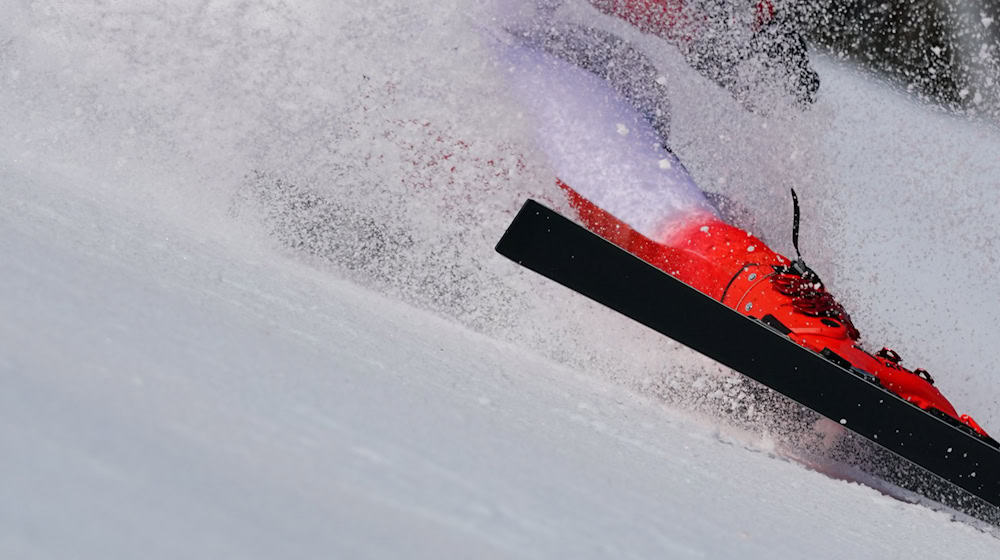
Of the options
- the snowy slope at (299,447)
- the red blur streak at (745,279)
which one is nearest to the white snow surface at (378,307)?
the snowy slope at (299,447)

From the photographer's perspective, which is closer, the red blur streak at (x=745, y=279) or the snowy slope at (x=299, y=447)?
the snowy slope at (x=299, y=447)

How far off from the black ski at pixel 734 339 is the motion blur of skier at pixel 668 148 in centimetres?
3

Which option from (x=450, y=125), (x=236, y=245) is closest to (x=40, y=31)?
(x=236, y=245)

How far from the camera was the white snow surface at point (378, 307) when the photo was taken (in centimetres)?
35

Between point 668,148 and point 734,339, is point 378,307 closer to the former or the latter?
point 734,339

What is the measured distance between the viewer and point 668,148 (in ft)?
4.57

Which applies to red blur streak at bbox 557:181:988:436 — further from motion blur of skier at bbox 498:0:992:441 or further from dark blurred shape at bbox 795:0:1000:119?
dark blurred shape at bbox 795:0:1000:119

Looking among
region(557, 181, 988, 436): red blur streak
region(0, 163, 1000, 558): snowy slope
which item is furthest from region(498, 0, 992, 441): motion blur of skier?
region(0, 163, 1000, 558): snowy slope

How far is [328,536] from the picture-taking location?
32 centimetres

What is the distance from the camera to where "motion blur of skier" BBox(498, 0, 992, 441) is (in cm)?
109

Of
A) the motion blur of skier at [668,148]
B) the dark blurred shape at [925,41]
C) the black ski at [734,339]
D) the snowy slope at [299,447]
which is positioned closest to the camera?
the snowy slope at [299,447]

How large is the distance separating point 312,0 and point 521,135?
405 millimetres

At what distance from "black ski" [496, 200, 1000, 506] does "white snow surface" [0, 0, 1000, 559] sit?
0.09 m

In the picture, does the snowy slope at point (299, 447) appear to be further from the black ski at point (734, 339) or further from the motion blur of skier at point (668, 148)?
the motion blur of skier at point (668, 148)
